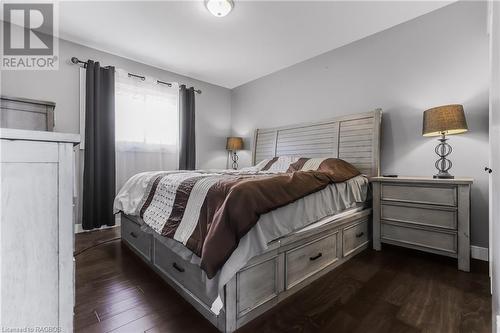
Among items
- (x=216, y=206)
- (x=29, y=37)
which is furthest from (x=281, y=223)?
(x=29, y=37)

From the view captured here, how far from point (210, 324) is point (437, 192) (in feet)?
6.72

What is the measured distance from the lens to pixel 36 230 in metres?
0.62

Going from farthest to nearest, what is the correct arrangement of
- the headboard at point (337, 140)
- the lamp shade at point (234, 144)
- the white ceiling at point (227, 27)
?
the lamp shade at point (234, 144) < the headboard at point (337, 140) < the white ceiling at point (227, 27)

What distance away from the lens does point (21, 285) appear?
1.98 ft

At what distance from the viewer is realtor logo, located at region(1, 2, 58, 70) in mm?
2363

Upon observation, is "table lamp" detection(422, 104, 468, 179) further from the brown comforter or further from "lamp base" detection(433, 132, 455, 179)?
the brown comforter

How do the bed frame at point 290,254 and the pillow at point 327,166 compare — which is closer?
the bed frame at point 290,254

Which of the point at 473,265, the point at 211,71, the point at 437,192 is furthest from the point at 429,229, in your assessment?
the point at 211,71

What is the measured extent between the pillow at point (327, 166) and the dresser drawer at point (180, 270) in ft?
4.62

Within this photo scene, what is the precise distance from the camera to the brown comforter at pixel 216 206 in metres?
1.16

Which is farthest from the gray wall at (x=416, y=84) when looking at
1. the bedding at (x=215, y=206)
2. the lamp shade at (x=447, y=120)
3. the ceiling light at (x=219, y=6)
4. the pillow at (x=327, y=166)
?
the ceiling light at (x=219, y=6)

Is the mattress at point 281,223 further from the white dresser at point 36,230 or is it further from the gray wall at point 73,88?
the gray wall at point 73,88

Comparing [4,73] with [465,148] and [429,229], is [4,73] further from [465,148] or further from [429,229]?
[465,148]

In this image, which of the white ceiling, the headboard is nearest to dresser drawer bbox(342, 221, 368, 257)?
the headboard
